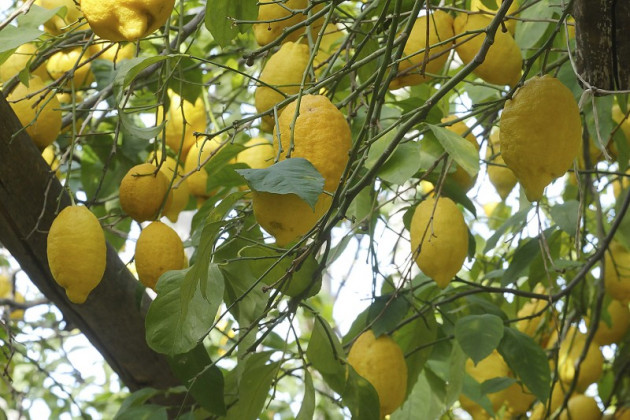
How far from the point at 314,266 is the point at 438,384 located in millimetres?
501

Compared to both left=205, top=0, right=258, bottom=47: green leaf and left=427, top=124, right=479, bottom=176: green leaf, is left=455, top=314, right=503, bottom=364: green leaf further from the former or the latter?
left=205, top=0, right=258, bottom=47: green leaf

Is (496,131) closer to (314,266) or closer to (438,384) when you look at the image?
(438,384)

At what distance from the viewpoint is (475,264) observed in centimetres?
169

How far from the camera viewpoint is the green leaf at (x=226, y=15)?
0.94 metres

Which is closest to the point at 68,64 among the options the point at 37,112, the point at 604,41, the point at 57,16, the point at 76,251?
the point at 57,16

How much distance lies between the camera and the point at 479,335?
105 centimetres

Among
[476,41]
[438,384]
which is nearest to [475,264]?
[438,384]

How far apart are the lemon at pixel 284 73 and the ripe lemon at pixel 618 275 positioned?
64 cm

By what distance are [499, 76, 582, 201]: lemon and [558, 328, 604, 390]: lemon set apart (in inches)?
29.9

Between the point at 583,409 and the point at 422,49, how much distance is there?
759 mm

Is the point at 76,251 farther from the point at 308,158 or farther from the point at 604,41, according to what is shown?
the point at 604,41

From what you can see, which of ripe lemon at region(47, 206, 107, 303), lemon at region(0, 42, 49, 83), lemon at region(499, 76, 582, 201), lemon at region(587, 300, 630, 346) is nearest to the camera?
lemon at region(499, 76, 582, 201)

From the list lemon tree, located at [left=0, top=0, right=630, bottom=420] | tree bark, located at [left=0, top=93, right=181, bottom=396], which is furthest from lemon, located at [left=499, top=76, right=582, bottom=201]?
tree bark, located at [left=0, top=93, right=181, bottom=396]

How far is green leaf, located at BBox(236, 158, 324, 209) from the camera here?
60 cm
